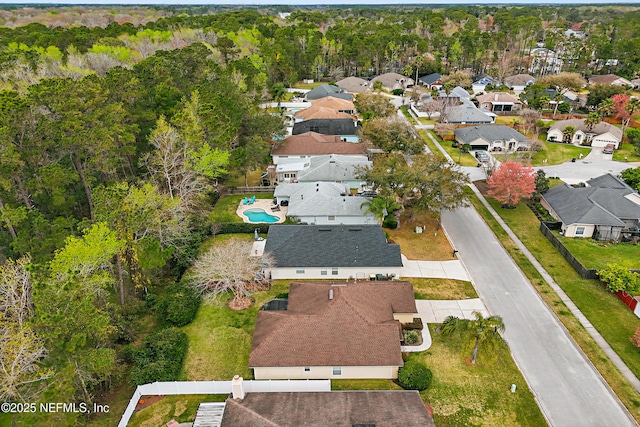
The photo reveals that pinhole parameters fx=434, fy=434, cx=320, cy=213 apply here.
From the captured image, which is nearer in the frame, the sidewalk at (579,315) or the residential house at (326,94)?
the sidewalk at (579,315)

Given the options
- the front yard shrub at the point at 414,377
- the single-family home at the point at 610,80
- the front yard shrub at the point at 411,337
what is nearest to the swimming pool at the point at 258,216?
the front yard shrub at the point at 411,337

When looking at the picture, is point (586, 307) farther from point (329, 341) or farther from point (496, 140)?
point (496, 140)

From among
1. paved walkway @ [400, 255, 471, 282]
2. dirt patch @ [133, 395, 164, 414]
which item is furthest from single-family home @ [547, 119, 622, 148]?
dirt patch @ [133, 395, 164, 414]

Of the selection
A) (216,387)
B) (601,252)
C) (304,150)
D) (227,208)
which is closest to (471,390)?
(216,387)

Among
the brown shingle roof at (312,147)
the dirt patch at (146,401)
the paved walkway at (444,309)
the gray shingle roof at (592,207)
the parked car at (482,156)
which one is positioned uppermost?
the brown shingle roof at (312,147)

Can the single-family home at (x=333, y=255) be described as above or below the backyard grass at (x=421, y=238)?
above

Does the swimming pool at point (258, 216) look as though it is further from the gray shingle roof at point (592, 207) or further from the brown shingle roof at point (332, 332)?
the gray shingle roof at point (592, 207)
